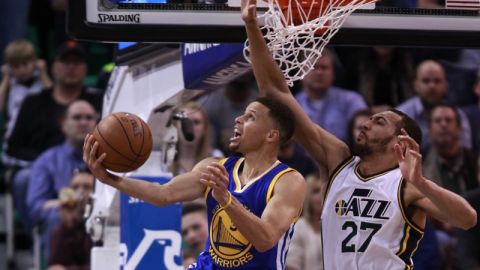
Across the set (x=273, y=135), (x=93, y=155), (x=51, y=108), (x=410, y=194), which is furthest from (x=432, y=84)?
(x=93, y=155)

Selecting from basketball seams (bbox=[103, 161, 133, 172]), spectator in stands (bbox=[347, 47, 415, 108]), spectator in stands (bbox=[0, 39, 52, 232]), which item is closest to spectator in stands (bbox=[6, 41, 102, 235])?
spectator in stands (bbox=[0, 39, 52, 232])

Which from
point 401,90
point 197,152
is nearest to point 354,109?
point 401,90

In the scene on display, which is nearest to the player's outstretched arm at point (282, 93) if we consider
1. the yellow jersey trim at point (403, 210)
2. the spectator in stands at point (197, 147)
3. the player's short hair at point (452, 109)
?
the yellow jersey trim at point (403, 210)

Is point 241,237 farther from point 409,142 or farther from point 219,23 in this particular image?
point 219,23

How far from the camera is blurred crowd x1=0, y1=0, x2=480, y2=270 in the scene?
9.21 m

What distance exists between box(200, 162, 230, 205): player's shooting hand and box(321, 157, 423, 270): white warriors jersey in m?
1.05

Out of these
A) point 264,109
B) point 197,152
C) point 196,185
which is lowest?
point 197,152

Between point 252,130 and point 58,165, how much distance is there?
4344mm

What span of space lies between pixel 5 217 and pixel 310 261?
313 centimetres

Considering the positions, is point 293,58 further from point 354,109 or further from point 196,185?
point 354,109

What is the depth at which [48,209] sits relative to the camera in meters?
9.93

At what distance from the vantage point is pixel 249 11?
19.2 feet

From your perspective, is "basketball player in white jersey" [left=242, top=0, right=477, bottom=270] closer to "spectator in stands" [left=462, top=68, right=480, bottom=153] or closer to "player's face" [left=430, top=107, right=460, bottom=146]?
"player's face" [left=430, top=107, right=460, bottom=146]

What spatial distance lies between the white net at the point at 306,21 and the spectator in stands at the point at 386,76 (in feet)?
15.1
